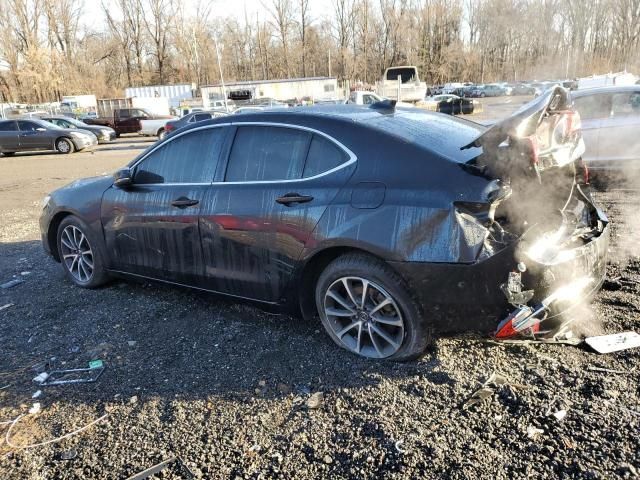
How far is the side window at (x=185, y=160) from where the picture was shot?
3.86 m

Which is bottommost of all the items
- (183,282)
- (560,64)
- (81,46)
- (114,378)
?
(114,378)

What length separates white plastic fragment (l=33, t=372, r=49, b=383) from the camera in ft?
10.8

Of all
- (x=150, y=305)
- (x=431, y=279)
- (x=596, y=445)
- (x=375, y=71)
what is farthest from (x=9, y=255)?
(x=375, y=71)

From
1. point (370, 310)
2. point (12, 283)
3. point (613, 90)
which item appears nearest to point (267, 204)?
point (370, 310)

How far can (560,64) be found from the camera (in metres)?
18.0

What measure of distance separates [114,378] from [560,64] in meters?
19.2

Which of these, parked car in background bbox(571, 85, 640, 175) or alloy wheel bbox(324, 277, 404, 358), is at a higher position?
parked car in background bbox(571, 85, 640, 175)

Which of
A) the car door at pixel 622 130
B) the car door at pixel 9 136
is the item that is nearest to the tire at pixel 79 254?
the car door at pixel 622 130

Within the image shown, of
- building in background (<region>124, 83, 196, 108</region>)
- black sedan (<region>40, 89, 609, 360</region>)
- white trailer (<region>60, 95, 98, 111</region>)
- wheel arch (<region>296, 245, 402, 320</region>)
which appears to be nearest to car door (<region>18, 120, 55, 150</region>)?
black sedan (<region>40, 89, 609, 360</region>)

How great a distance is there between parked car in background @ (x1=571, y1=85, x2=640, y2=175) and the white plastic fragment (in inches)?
301

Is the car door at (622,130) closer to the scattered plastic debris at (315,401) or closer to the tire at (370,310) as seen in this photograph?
the tire at (370,310)

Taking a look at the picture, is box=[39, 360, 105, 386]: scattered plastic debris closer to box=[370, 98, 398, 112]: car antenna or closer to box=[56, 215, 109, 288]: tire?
box=[56, 215, 109, 288]: tire

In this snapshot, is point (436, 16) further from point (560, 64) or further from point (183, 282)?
point (183, 282)

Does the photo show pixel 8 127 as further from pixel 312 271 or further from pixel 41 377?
pixel 312 271
